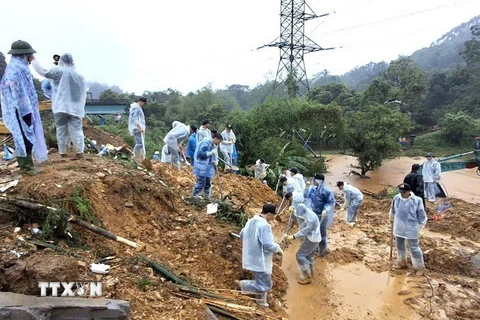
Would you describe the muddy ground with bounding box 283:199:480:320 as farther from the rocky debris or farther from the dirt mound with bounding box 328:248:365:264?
the rocky debris

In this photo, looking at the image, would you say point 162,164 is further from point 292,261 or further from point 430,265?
point 430,265

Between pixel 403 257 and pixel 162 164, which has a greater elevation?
pixel 162 164

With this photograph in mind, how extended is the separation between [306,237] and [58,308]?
12.7 ft

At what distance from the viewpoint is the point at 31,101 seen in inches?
214

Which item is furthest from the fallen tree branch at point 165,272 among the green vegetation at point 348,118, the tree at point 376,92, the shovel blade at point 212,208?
the tree at point 376,92

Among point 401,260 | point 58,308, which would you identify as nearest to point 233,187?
point 401,260

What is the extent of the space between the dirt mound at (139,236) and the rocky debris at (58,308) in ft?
0.78

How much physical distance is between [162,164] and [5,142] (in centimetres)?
350

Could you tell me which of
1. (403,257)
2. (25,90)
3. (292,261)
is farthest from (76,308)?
(403,257)

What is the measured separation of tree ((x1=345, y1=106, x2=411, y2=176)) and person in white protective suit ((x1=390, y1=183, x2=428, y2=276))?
37.2 feet

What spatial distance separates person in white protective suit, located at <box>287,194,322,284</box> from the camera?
19.9 ft

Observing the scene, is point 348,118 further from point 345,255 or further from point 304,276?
point 304,276

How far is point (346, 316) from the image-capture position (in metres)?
5.41

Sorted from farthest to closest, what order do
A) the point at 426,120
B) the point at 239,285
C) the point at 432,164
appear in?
1. the point at 426,120
2. the point at 432,164
3. the point at 239,285
